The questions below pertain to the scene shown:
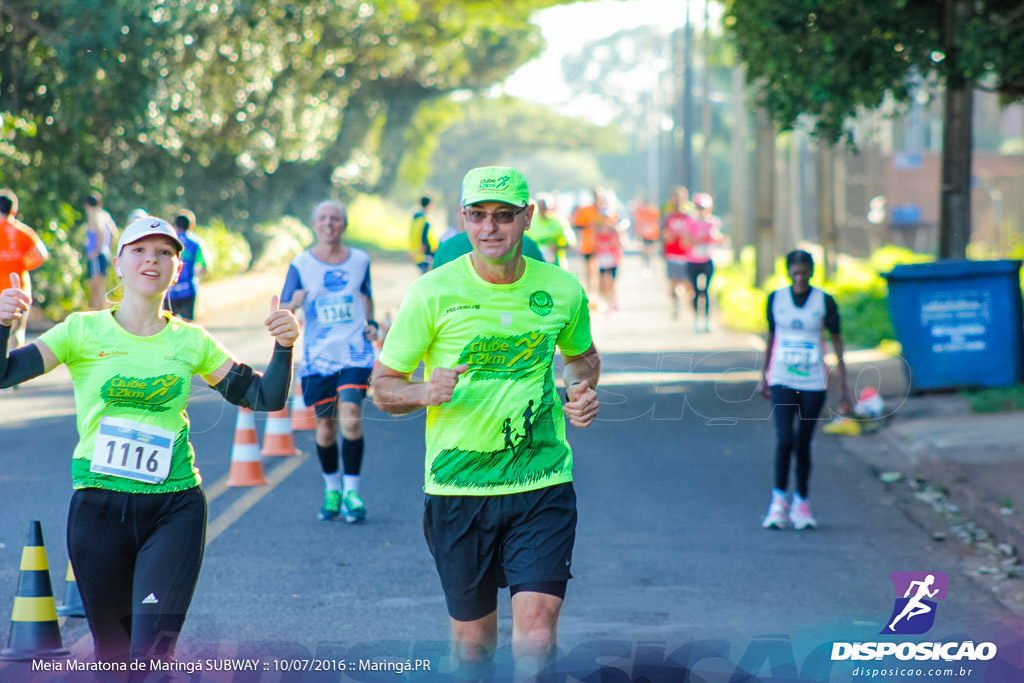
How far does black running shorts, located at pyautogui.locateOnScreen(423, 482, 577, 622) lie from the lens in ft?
14.7

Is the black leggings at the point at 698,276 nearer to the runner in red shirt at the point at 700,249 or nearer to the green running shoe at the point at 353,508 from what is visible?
the runner in red shirt at the point at 700,249

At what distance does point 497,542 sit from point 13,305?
1.63 meters

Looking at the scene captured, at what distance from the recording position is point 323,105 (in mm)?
42375

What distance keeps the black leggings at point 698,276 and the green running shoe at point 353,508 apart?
12.0 metres

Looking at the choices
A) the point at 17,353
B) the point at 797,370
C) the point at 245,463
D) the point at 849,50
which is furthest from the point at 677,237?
the point at 17,353

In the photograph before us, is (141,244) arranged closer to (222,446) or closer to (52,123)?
(222,446)

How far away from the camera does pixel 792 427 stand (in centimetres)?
907

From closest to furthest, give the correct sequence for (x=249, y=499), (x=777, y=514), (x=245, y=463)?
1. (x=777, y=514)
2. (x=249, y=499)
3. (x=245, y=463)

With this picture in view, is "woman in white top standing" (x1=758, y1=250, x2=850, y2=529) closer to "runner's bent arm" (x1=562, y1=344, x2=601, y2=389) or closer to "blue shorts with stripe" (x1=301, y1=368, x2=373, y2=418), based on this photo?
"blue shorts with stripe" (x1=301, y1=368, x2=373, y2=418)

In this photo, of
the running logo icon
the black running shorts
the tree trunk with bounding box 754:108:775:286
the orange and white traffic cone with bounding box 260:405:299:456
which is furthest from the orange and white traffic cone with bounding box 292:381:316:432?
the tree trunk with bounding box 754:108:775:286

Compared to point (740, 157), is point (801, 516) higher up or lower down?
lower down

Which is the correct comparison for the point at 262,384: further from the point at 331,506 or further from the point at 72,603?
the point at 331,506

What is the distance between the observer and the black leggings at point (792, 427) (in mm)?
8852

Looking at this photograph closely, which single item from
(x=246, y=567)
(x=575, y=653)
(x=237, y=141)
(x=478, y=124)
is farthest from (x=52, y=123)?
(x=478, y=124)
